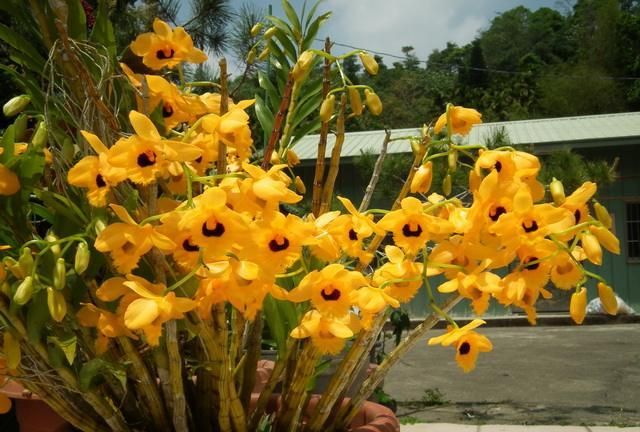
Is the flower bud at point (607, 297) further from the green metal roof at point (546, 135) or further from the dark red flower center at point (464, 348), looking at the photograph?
the green metal roof at point (546, 135)

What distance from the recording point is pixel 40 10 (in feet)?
3.68

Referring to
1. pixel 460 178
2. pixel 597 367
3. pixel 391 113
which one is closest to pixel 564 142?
pixel 597 367

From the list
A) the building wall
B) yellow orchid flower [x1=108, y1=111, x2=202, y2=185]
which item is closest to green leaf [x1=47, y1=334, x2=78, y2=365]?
yellow orchid flower [x1=108, y1=111, x2=202, y2=185]

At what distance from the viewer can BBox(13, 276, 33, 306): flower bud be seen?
0.87m

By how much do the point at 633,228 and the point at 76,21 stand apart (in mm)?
13069

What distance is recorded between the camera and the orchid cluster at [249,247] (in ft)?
2.77

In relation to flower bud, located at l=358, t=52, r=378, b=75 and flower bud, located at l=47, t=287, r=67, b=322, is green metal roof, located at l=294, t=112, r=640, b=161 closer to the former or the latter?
flower bud, located at l=358, t=52, r=378, b=75

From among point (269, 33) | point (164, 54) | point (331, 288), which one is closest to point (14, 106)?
point (164, 54)

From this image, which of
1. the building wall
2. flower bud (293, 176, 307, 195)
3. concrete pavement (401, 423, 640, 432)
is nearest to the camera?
flower bud (293, 176, 307, 195)

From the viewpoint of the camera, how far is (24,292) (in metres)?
0.88

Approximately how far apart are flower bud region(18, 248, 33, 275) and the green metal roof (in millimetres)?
9626

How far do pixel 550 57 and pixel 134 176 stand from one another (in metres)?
47.4

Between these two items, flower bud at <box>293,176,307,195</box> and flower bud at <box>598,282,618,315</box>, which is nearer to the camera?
flower bud at <box>598,282,618,315</box>

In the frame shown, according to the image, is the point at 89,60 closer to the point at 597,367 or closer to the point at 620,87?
the point at 597,367
